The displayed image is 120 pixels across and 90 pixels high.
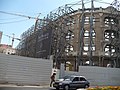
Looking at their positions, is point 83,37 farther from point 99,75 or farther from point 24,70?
point 24,70

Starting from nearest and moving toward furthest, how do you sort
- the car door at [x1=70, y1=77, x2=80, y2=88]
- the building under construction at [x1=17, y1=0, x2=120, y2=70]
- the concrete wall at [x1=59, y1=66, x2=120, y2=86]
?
the car door at [x1=70, y1=77, x2=80, y2=88]
the concrete wall at [x1=59, y1=66, x2=120, y2=86]
the building under construction at [x1=17, y1=0, x2=120, y2=70]

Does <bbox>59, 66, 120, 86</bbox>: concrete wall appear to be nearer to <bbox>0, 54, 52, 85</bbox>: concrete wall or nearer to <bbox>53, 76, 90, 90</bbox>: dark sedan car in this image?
<bbox>0, 54, 52, 85</bbox>: concrete wall

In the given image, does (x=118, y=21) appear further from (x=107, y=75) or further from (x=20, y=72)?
(x=20, y=72)

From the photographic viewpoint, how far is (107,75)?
2870 centimetres

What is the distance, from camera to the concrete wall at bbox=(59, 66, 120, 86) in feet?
89.8

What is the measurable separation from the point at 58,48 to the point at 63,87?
20.1 m

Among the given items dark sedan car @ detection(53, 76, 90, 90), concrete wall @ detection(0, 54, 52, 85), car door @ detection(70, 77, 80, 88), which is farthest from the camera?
concrete wall @ detection(0, 54, 52, 85)

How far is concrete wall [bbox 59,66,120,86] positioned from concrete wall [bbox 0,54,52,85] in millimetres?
3841

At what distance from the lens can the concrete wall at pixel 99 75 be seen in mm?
27375

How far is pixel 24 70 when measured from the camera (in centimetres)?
2217

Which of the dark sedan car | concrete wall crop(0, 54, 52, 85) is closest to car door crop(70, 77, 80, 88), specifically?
the dark sedan car

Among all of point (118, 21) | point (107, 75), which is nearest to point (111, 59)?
point (118, 21)

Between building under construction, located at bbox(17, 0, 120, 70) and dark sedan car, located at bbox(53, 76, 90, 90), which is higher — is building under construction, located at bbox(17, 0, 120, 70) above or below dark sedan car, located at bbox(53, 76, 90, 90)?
above

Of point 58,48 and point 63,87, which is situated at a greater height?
point 58,48
